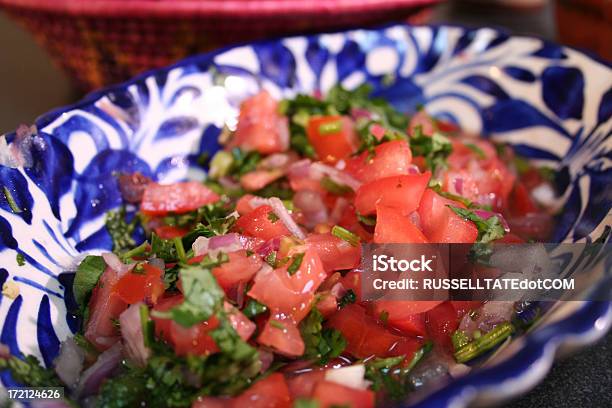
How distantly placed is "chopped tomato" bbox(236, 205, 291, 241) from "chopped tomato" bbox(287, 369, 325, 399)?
35 cm

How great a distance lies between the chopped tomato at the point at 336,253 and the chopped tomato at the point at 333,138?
480mm

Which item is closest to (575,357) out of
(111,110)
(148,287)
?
(148,287)

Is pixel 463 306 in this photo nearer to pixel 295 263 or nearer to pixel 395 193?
pixel 395 193

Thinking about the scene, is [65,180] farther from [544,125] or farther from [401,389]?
[544,125]

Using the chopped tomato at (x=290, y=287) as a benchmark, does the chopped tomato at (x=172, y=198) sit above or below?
above

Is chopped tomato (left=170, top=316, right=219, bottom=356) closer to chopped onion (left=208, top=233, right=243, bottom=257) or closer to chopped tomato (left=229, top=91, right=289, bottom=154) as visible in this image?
chopped onion (left=208, top=233, right=243, bottom=257)

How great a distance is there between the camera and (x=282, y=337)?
112 cm

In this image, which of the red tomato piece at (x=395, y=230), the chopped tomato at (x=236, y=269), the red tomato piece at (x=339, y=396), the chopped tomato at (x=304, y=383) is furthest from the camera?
the red tomato piece at (x=395, y=230)

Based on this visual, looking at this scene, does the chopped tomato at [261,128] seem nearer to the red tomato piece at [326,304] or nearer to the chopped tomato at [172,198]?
the chopped tomato at [172,198]

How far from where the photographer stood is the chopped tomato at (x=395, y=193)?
4.49 ft

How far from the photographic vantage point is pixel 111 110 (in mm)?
1650

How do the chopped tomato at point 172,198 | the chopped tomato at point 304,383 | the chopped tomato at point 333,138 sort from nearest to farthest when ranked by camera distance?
the chopped tomato at point 304,383 < the chopped tomato at point 172,198 < the chopped tomato at point 333,138

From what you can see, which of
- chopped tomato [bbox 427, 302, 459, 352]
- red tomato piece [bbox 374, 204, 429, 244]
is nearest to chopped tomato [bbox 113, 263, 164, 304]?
red tomato piece [bbox 374, 204, 429, 244]

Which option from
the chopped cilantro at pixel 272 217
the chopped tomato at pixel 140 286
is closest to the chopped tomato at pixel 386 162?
the chopped cilantro at pixel 272 217
